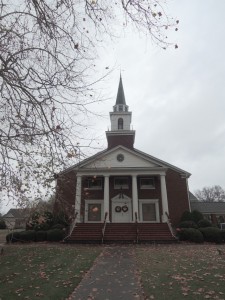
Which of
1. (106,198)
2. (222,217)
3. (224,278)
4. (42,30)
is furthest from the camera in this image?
(222,217)

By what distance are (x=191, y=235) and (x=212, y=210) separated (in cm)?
1858

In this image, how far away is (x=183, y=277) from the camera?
9.54 m

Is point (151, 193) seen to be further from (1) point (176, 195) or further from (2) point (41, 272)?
(2) point (41, 272)

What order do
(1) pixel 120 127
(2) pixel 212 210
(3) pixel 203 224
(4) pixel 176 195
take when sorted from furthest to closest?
(2) pixel 212 210 < (1) pixel 120 127 < (4) pixel 176 195 < (3) pixel 203 224

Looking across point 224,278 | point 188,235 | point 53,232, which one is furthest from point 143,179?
point 224,278

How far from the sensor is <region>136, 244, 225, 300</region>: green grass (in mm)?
7738

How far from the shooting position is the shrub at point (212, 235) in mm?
21452

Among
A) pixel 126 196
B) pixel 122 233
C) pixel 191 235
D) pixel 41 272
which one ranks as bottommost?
pixel 41 272

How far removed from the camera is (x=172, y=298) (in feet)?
24.3

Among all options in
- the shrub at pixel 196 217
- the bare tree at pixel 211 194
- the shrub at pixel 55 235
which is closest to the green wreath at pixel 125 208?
the shrub at pixel 196 217

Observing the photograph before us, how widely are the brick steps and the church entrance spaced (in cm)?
383

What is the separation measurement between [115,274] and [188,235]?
12.5 meters

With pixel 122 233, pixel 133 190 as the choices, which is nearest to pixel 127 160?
pixel 133 190

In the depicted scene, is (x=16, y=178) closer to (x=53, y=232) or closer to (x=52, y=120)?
(x=52, y=120)
